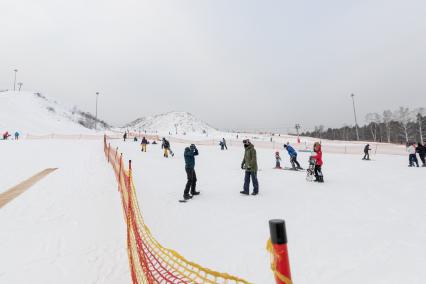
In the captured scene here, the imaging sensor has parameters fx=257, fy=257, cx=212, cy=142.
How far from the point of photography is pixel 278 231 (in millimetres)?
1521

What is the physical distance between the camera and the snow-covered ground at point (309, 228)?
3.84 metres

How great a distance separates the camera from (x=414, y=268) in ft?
12.2

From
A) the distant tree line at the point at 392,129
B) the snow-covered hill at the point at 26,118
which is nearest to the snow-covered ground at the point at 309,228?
the distant tree line at the point at 392,129

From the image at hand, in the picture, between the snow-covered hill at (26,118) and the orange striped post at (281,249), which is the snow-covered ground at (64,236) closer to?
the orange striped post at (281,249)

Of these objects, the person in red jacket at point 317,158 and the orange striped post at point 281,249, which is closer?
the orange striped post at point 281,249

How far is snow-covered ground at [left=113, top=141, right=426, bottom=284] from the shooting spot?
384 centimetres

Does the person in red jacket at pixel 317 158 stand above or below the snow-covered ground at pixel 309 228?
above

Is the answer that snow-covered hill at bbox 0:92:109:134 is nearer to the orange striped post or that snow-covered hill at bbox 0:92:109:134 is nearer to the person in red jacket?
the person in red jacket

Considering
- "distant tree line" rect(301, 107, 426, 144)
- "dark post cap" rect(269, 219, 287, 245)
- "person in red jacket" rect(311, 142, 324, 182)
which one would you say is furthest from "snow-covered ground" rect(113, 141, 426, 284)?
"distant tree line" rect(301, 107, 426, 144)

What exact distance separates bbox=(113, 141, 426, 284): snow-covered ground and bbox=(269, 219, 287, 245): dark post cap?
2513mm

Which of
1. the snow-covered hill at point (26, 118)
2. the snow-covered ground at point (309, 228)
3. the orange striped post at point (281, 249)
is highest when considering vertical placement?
the snow-covered hill at point (26, 118)

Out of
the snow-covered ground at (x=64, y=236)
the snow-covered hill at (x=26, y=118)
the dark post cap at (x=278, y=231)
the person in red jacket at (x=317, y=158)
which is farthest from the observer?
the snow-covered hill at (x=26, y=118)

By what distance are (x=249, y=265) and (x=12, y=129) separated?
70.4 m

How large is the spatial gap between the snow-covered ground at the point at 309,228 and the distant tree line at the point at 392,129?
41653mm
